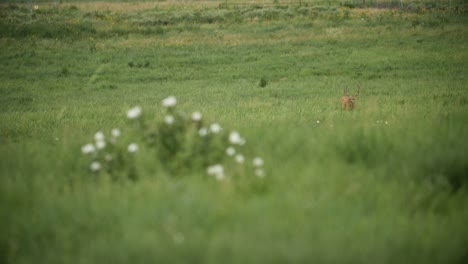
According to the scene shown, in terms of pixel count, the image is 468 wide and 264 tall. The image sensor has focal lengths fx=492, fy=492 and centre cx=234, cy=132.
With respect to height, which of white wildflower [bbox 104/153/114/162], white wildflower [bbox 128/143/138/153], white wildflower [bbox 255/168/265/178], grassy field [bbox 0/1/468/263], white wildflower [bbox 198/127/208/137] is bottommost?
grassy field [bbox 0/1/468/263]

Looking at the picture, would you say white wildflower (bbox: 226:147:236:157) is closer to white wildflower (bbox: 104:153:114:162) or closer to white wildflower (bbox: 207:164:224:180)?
white wildflower (bbox: 207:164:224:180)

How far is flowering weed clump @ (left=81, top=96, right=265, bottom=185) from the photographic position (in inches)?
179

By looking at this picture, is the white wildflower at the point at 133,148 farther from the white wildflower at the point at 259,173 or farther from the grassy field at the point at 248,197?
the white wildflower at the point at 259,173

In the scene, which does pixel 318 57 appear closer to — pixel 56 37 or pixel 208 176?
pixel 56 37

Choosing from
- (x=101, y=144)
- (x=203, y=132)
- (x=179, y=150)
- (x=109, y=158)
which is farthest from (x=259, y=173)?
(x=101, y=144)

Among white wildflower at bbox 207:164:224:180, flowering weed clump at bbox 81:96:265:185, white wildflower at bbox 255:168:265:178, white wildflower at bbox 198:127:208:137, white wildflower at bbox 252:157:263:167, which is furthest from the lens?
white wildflower at bbox 198:127:208:137

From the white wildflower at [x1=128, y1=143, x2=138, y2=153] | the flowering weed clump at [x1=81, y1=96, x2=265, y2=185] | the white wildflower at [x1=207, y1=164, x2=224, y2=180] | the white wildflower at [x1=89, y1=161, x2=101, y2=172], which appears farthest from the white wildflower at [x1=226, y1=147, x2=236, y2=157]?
the white wildflower at [x1=89, y1=161, x2=101, y2=172]

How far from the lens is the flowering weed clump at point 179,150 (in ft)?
14.9

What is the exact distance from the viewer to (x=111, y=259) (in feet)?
10.7

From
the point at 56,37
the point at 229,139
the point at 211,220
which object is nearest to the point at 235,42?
the point at 56,37

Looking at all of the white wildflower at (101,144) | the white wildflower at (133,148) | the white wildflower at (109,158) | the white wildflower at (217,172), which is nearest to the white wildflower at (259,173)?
the white wildflower at (217,172)

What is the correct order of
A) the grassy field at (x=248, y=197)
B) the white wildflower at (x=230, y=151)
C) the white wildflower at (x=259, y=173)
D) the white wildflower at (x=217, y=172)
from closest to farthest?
the grassy field at (x=248, y=197) < the white wildflower at (x=217, y=172) < the white wildflower at (x=259, y=173) < the white wildflower at (x=230, y=151)

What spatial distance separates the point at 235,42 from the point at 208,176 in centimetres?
2135

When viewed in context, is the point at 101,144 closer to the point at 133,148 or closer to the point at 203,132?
the point at 133,148
